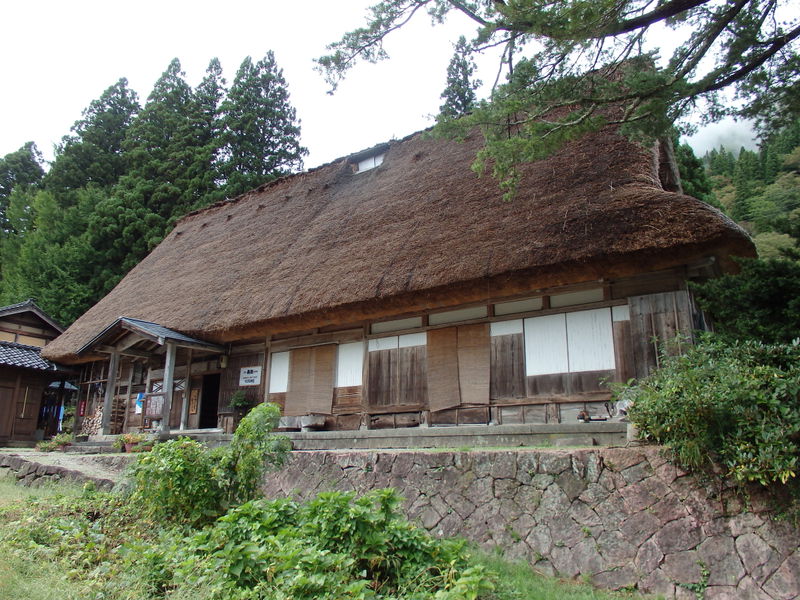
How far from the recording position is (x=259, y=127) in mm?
24922

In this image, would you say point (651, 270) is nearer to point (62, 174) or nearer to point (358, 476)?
point (358, 476)

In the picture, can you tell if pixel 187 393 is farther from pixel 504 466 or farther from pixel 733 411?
pixel 733 411

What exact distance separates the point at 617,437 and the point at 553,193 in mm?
4029

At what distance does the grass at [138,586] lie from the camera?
12.2 ft

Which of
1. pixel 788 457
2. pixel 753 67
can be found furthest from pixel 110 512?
pixel 753 67

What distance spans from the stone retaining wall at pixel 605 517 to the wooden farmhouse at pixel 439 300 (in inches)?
83.4

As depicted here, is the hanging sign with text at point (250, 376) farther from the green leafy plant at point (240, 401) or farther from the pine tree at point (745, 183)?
the pine tree at point (745, 183)

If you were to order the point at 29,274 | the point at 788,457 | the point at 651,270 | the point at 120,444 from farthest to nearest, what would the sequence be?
the point at 29,274 → the point at 120,444 → the point at 651,270 → the point at 788,457

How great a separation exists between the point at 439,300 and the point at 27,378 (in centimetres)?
1389

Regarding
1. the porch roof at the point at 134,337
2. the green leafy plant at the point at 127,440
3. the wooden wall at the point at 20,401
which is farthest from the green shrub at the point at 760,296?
the wooden wall at the point at 20,401

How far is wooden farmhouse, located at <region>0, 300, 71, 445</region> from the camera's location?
15.9 meters

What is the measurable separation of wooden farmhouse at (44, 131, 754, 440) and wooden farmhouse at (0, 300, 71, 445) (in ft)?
9.72

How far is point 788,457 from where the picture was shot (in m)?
4.10

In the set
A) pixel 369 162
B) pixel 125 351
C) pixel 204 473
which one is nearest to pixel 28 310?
pixel 125 351
